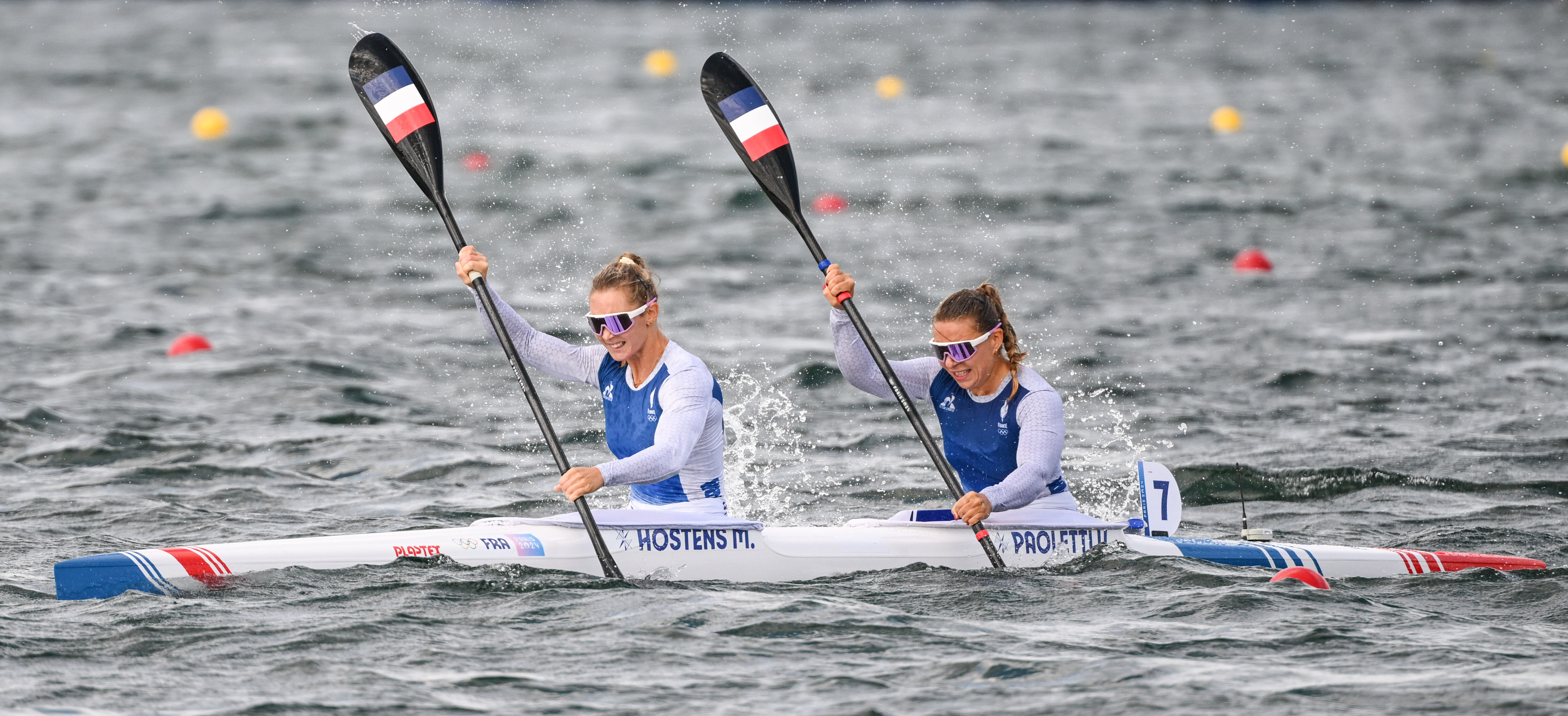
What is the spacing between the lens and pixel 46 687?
495 centimetres

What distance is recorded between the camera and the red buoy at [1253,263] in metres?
14.3

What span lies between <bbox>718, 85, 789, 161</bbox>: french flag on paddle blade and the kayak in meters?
1.87

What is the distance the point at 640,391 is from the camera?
20.3ft

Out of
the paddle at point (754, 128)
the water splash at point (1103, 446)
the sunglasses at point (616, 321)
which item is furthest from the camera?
the water splash at point (1103, 446)

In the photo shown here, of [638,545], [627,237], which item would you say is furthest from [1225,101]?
[638,545]

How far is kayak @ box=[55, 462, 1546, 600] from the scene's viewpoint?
5906mm

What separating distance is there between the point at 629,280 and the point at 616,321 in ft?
0.50

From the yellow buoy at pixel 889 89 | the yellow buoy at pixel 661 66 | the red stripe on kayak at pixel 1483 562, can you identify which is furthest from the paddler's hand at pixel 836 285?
the yellow buoy at pixel 661 66

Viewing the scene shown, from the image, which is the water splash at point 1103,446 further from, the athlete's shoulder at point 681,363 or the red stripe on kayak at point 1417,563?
the athlete's shoulder at point 681,363

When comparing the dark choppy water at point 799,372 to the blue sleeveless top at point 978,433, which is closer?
the dark choppy water at point 799,372

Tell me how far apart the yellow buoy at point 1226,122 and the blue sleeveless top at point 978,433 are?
57.5 ft

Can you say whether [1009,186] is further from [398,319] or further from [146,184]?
[146,184]

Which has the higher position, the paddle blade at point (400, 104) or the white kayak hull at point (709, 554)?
the paddle blade at point (400, 104)

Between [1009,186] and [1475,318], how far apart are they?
702 cm
